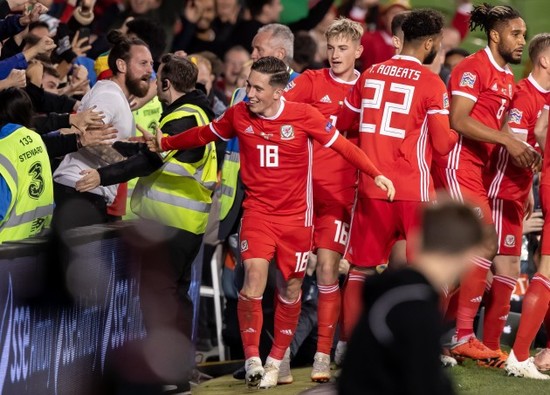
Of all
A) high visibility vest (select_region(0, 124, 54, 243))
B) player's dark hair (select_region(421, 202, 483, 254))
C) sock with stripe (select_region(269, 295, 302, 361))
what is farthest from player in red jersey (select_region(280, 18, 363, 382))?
player's dark hair (select_region(421, 202, 483, 254))

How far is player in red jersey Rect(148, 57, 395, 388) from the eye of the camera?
28.1 ft

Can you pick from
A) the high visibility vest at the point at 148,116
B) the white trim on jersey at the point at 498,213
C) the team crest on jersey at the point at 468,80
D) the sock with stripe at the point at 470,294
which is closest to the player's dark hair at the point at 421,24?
the team crest on jersey at the point at 468,80

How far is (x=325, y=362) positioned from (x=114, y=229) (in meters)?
1.91

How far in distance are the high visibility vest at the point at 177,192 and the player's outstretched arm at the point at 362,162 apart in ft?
4.59

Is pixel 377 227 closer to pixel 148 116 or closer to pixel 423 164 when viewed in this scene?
pixel 423 164

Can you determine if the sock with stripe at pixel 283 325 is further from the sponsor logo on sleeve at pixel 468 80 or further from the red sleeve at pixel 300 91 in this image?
the sponsor logo on sleeve at pixel 468 80

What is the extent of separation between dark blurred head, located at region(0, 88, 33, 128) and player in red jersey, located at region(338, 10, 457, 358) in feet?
7.70

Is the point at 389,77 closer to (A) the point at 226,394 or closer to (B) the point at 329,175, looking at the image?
(B) the point at 329,175

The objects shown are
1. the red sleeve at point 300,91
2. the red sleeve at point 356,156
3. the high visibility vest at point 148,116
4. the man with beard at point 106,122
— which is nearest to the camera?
the red sleeve at point 356,156

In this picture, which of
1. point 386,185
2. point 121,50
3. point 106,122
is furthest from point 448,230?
point 121,50

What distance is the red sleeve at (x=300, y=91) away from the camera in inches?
366

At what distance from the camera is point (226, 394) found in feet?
28.3

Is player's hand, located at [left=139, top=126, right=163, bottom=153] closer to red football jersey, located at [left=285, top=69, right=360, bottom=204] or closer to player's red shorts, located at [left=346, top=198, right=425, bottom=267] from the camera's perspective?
red football jersey, located at [left=285, top=69, right=360, bottom=204]

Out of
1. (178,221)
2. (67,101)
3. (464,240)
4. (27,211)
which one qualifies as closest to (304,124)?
(178,221)
